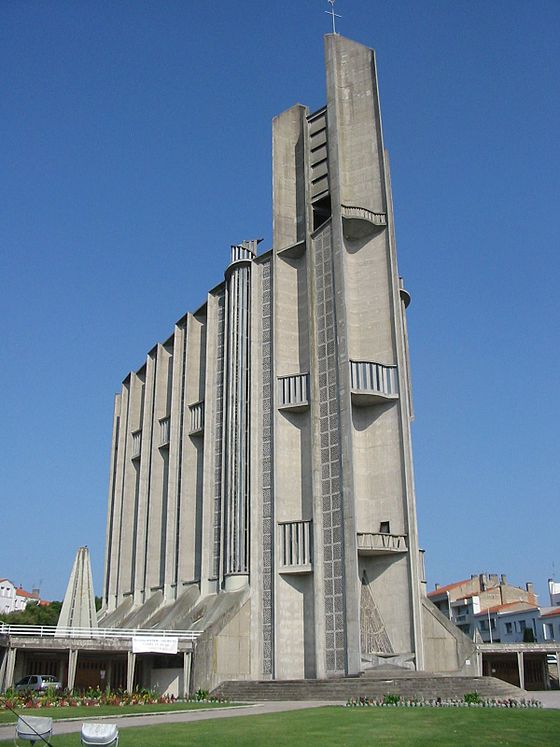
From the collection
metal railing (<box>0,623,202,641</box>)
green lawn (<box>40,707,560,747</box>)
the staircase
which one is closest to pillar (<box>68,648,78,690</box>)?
metal railing (<box>0,623,202,641</box>)

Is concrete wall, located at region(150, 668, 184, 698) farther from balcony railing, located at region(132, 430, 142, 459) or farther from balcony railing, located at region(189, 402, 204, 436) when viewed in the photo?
balcony railing, located at region(132, 430, 142, 459)

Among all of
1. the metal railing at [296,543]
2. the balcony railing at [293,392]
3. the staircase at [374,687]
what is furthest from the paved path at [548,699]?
the balcony railing at [293,392]

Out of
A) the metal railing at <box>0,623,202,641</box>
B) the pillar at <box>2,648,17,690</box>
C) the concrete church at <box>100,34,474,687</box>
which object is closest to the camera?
the pillar at <box>2,648,17,690</box>

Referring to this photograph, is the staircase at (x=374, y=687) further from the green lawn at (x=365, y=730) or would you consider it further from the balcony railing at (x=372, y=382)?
the balcony railing at (x=372, y=382)

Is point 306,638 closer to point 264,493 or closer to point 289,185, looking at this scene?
point 264,493

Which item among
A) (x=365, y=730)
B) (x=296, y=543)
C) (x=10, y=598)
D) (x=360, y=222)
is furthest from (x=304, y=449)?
(x=10, y=598)

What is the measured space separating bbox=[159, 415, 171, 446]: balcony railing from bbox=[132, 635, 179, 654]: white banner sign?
17.4 metres

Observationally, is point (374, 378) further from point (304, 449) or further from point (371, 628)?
point (371, 628)

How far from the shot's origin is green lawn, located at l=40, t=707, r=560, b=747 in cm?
1267

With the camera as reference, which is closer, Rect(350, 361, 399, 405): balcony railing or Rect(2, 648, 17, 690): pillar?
Rect(2, 648, 17, 690): pillar

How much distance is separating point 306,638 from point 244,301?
17.4m

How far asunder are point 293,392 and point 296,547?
24.2 feet

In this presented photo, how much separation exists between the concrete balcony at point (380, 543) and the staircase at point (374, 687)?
191 inches

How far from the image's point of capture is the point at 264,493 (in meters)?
35.3
